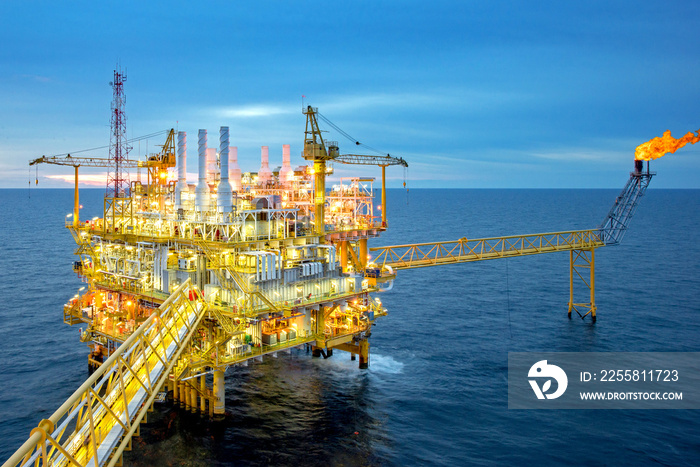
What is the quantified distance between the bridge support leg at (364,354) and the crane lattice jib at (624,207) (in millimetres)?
43059

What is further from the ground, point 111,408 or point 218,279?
point 218,279

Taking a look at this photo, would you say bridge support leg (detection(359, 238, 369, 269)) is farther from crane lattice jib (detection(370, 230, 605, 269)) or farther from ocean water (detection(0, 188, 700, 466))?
ocean water (detection(0, 188, 700, 466))

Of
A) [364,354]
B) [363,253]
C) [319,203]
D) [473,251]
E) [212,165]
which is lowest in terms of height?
[364,354]

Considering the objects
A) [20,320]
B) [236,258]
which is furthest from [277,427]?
[20,320]

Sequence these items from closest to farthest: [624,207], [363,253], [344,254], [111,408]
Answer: [111,408] → [344,254] → [363,253] → [624,207]

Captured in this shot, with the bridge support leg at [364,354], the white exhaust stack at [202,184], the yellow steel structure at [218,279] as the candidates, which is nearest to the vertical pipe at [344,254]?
the yellow steel structure at [218,279]

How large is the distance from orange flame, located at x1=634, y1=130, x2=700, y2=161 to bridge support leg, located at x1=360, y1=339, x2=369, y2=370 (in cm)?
3893

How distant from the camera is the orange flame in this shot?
63.5 meters

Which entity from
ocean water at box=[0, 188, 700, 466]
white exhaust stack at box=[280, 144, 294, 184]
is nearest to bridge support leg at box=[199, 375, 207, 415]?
ocean water at box=[0, 188, 700, 466]

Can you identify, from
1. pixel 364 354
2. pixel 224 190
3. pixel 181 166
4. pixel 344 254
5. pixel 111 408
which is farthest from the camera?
pixel 344 254

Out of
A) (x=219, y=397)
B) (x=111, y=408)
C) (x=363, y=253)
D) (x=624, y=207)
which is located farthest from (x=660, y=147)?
(x=111, y=408)

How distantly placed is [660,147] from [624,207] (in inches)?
602

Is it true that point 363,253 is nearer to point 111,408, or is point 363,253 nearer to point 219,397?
point 219,397

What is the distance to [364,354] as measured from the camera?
61.7m
